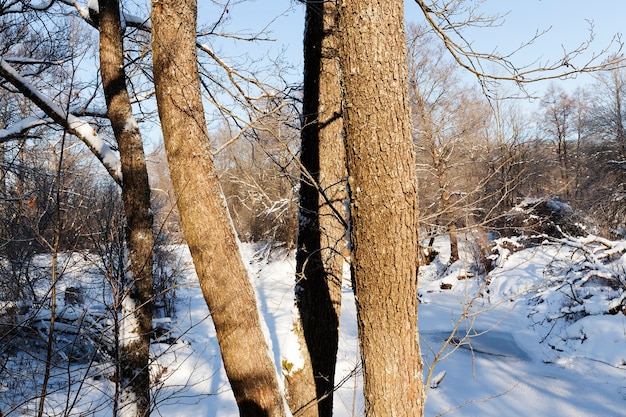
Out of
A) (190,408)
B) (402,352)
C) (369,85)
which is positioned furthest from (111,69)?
(190,408)

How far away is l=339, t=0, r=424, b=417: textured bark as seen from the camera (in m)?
2.07

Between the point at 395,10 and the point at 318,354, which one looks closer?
the point at 395,10

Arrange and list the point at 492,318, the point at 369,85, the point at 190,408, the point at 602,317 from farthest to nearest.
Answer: the point at 492,318
the point at 602,317
the point at 190,408
the point at 369,85

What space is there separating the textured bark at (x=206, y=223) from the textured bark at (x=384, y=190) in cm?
77

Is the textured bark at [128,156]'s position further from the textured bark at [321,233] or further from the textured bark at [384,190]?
the textured bark at [384,190]

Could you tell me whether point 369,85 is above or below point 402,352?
above

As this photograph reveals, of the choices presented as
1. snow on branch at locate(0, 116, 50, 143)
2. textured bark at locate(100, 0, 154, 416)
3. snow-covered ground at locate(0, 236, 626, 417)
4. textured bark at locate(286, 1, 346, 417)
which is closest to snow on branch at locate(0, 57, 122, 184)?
textured bark at locate(100, 0, 154, 416)

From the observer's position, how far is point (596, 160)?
20.1 m

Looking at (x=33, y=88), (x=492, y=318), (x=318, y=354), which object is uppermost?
(x=33, y=88)

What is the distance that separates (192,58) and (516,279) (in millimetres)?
14460

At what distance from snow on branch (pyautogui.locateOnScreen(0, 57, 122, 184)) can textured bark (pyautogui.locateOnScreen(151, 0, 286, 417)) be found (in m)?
1.73

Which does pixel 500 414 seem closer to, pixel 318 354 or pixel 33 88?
pixel 318 354

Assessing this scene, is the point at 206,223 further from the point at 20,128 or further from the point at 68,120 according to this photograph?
the point at 20,128

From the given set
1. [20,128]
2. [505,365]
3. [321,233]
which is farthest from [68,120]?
[505,365]
